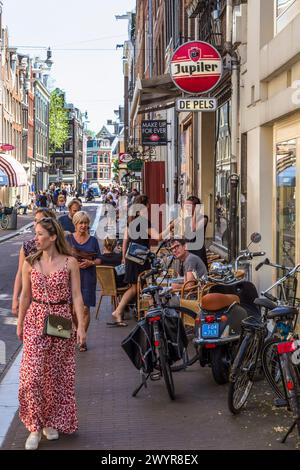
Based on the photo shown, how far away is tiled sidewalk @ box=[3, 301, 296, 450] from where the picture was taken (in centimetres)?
576

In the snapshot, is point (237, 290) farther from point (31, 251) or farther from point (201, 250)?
point (201, 250)

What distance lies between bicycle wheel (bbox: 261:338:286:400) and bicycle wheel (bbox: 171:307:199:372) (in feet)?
3.96

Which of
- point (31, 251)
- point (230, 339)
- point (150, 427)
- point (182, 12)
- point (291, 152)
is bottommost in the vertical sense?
point (150, 427)

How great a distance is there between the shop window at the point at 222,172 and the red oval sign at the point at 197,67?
1327 millimetres

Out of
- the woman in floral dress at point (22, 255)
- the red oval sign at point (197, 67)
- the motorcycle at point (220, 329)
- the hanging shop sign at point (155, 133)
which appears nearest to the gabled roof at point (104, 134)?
the hanging shop sign at point (155, 133)

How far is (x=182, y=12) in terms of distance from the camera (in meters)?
21.6

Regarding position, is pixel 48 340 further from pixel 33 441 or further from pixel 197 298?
pixel 197 298

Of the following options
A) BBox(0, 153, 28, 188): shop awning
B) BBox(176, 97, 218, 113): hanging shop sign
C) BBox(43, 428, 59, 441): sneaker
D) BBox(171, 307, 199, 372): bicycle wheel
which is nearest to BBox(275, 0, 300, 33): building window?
BBox(176, 97, 218, 113): hanging shop sign

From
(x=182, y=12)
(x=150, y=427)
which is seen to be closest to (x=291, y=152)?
(x=150, y=427)

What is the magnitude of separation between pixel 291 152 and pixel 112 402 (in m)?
3.77

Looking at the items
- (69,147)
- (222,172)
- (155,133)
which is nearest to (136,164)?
(155,133)

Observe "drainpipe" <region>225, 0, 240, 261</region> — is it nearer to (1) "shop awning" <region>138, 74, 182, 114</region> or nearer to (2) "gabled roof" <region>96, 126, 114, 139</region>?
(1) "shop awning" <region>138, 74, 182, 114</region>

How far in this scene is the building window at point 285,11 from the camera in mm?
9019

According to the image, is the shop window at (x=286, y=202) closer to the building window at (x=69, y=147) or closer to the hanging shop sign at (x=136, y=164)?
the hanging shop sign at (x=136, y=164)
